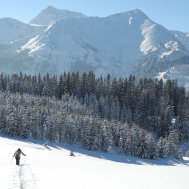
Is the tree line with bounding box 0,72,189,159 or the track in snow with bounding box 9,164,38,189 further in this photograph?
the tree line with bounding box 0,72,189,159

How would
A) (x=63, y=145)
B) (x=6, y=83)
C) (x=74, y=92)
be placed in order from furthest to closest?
(x=6, y=83)
(x=74, y=92)
(x=63, y=145)

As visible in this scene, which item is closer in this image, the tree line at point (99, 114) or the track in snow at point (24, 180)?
the track in snow at point (24, 180)

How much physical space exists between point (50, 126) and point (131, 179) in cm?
8187

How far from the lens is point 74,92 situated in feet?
581

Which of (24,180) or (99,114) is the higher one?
(24,180)

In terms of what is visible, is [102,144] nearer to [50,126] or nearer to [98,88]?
[50,126]

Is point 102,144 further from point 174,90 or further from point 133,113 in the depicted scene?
point 174,90

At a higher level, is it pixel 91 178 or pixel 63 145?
pixel 91 178

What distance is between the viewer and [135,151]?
115062mm

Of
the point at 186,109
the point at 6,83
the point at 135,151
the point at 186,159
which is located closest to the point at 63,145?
the point at 135,151

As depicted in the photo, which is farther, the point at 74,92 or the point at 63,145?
the point at 74,92

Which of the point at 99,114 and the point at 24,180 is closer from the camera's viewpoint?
the point at 24,180

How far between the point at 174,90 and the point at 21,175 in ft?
512

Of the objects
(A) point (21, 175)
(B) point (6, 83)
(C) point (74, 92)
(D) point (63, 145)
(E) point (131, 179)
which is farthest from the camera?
(B) point (6, 83)
